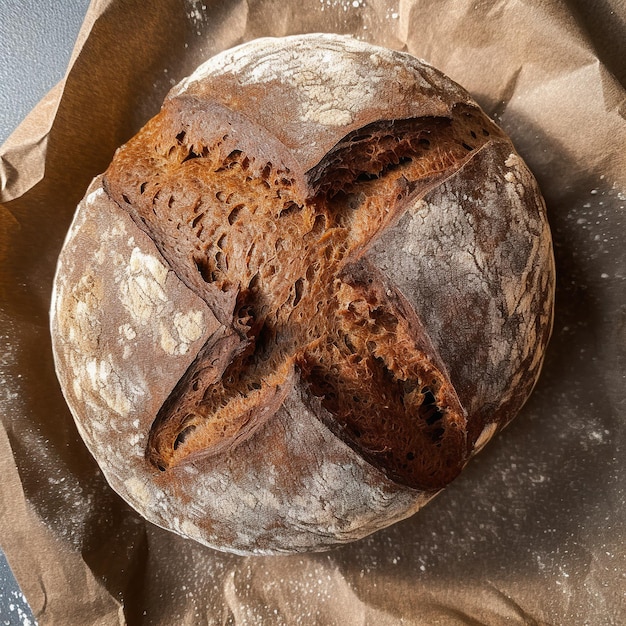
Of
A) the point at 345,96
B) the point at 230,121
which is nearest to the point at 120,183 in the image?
the point at 230,121

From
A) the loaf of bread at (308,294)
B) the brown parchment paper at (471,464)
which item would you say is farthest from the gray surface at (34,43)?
the loaf of bread at (308,294)

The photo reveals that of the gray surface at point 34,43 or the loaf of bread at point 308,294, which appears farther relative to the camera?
the gray surface at point 34,43

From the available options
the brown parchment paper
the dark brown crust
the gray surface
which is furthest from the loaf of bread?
the gray surface

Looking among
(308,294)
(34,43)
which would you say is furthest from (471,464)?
(34,43)

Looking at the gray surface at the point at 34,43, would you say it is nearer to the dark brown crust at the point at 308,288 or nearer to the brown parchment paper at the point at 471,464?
the brown parchment paper at the point at 471,464

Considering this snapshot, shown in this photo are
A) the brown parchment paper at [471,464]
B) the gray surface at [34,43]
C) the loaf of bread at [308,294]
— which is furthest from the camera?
the gray surface at [34,43]

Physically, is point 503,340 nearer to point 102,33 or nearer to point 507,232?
point 507,232
